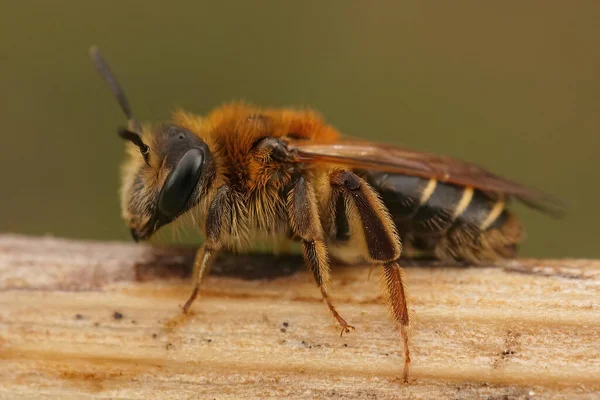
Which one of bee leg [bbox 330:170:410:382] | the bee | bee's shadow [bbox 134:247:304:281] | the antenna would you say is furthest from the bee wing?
the antenna

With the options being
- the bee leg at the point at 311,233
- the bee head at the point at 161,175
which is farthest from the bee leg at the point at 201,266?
the bee leg at the point at 311,233

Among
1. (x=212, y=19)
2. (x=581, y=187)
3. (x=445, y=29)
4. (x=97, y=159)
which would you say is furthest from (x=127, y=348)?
(x=445, y=29)

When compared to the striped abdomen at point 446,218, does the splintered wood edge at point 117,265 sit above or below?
below

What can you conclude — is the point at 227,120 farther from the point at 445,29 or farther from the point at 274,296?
the point at 445,29

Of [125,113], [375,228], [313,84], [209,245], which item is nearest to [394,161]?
[375,228]

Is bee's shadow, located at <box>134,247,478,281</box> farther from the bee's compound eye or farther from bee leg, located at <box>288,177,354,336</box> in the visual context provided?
the bee's compound eye

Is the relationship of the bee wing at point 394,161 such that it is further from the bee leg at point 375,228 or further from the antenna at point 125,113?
the antenna at point 125,113
